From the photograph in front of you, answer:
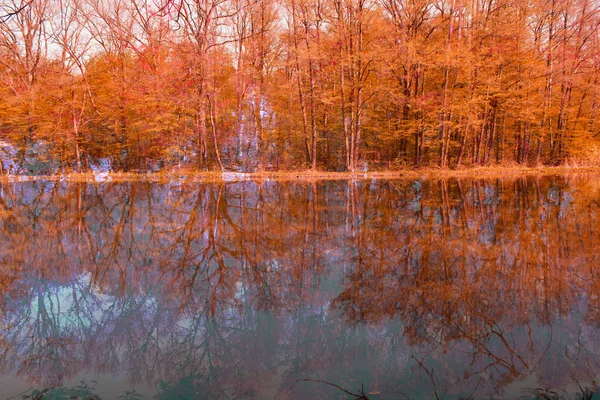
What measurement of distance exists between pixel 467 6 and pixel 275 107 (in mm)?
15390

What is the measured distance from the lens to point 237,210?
37.1 feet

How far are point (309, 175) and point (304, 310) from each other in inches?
781

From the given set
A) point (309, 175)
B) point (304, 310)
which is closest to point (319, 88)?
point (309, 175)

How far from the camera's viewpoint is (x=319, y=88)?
2728 cm

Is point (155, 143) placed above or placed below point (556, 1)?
below

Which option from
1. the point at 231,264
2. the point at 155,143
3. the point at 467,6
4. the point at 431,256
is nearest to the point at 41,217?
the point at 231,264

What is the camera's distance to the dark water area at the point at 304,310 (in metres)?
2.93

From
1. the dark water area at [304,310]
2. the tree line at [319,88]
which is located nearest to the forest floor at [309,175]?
the tree line at [319,88]

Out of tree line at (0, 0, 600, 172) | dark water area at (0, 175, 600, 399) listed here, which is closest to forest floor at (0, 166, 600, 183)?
tree line at (0, 0, 600, 172)

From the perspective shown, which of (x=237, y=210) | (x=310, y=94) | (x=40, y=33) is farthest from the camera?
(x=40, y=33)

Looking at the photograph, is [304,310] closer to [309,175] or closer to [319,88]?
[309,175]

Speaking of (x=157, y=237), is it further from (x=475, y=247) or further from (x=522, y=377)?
(x=522, y=377)

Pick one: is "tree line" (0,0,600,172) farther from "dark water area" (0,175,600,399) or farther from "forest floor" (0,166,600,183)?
"dark water area" (0,175,600,399)

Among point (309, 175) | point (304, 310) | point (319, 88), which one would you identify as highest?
point (319, 88)
